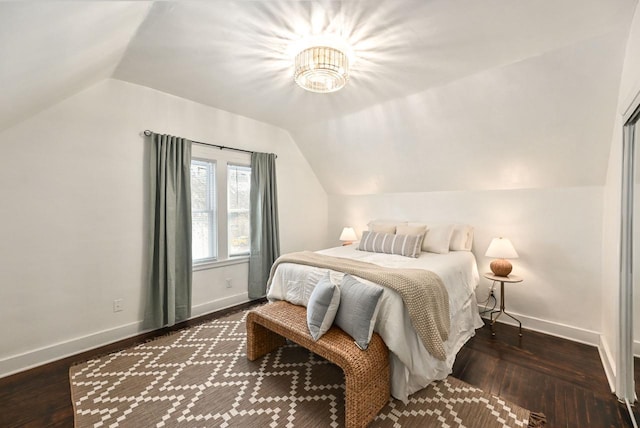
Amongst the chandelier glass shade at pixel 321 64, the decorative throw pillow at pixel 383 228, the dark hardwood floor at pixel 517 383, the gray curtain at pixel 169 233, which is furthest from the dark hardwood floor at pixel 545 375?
the gray curtain at pixel 169 233

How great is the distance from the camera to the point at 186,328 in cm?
294

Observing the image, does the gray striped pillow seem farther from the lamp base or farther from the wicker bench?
the wicker bench

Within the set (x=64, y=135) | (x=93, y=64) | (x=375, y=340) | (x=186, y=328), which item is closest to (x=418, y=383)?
(x=375, y=340)

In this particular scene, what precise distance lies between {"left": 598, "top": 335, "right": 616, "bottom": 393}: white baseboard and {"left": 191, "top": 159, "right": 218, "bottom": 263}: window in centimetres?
386

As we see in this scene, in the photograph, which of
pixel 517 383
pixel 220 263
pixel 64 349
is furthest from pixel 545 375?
pixel 64 349

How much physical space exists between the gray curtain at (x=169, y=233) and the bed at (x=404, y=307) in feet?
3.80

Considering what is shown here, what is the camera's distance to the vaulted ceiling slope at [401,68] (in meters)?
1.58

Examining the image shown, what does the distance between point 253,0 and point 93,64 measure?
4.61 ft

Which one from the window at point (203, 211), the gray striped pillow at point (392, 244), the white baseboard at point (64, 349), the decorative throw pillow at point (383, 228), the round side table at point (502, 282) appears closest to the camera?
the white baseboard at point (64, 349)

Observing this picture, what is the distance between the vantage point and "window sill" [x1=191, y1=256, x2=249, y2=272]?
3.27m

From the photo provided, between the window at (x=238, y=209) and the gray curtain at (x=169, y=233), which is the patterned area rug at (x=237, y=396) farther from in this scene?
the window at (x=238, y=209)

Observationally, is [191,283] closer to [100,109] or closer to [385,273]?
[100,109]

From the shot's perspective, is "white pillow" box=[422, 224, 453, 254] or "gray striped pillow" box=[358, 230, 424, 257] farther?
"white pillow" box=[422, 224, 453, 254]

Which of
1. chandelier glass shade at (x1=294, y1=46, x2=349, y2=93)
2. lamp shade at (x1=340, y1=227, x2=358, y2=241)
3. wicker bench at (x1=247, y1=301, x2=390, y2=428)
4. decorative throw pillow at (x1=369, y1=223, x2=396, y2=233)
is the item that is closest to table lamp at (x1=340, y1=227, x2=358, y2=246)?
lamp shade at (x1=340, y1=227, x2=358, y2=241)
